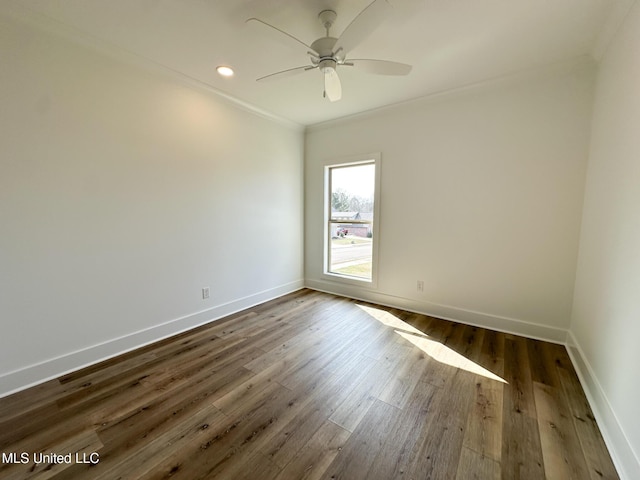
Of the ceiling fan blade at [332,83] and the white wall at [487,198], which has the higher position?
the ceiling fan blade at [332,83]

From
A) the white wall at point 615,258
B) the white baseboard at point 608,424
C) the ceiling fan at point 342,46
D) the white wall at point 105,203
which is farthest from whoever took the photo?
the white wall at point 105,203

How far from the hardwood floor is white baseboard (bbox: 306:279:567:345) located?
11 cm

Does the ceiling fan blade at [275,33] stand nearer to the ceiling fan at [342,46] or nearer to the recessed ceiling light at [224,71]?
the ceiling fan at [342,46]

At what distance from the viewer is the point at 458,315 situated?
9.75ft

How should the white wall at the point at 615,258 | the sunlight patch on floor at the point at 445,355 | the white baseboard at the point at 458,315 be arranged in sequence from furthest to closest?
the white baseboard at the point at 458,315 < the sunlight patch on floor at the point at 445,355 < the white wall at the point at 615,258

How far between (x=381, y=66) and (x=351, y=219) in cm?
225

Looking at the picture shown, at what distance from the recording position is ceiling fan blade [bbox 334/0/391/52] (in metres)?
1.32

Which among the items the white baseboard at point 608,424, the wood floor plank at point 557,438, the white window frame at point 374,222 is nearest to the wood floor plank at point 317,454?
the wood floor plank at point 557,438

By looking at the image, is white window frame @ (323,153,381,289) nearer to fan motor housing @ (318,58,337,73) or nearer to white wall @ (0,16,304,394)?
white wall @ (0,16,304,394)

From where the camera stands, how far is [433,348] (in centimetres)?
242

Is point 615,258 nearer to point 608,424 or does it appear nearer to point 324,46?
point 608,424

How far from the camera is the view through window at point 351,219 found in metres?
3.66

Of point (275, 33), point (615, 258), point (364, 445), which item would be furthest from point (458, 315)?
point (275, 33)

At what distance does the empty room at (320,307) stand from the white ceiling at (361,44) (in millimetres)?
19
